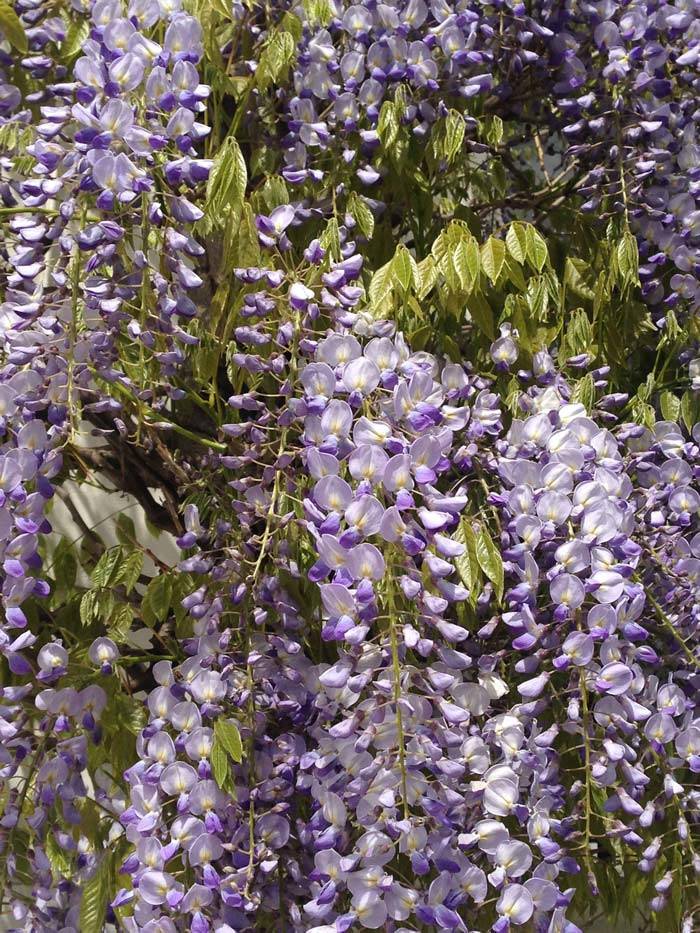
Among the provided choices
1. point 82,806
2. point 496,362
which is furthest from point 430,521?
point 82,806

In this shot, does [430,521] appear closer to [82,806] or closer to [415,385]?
[415,385]

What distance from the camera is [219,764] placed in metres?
1.46

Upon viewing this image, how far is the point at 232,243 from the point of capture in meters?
1.64

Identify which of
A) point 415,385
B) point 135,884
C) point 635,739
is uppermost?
point 415,385

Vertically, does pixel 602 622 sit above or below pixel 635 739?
above

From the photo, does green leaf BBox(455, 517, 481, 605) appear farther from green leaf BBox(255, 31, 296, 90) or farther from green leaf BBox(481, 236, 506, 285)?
green leaf BBox(255, 31, 296, 90)

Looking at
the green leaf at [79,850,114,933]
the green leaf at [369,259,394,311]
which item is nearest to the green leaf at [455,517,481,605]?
the green leaf at [369,259,394,311]

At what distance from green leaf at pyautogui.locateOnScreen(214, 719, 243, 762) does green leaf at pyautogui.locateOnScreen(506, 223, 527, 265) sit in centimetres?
87

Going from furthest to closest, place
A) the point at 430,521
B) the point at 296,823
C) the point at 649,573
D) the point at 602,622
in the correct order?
the point at 649,573 → the point at 296,823 → the point at 602,622 → the point at 430,521

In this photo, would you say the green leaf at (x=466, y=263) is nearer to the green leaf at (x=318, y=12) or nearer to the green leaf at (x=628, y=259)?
the green leaf at (x=628, y=259)

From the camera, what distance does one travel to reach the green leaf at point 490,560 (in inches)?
59.3

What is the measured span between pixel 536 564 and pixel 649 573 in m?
0.30

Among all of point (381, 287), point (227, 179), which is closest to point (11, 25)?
point (227, 179)

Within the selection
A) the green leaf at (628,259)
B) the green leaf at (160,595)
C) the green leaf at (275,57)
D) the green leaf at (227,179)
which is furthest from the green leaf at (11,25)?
the green leaf at (628,259)
